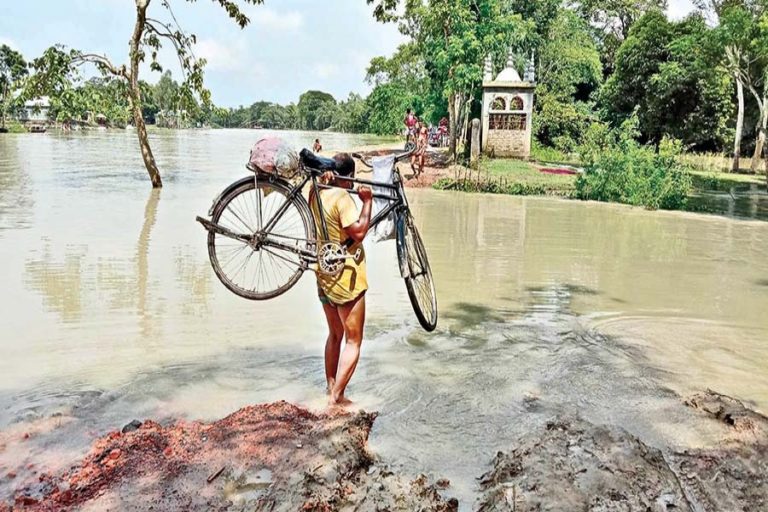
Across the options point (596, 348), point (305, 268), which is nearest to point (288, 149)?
point (305, 268)

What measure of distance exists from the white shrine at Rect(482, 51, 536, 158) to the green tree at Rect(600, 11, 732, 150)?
6895mm

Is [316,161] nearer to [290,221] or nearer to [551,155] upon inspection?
[290,221]

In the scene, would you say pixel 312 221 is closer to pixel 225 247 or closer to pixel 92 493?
pixel 92 493

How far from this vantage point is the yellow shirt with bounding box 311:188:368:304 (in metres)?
4.04

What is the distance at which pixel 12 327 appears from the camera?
6012mm

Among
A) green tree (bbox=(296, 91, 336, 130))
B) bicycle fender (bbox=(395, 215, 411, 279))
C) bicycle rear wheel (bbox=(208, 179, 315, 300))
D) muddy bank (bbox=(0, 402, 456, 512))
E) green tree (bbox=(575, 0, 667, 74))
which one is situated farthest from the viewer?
green tree (bbox=(296, 91, 336, 130))

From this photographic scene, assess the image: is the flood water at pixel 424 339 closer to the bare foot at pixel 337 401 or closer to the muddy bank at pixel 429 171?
the bare foot at pixel 337 401

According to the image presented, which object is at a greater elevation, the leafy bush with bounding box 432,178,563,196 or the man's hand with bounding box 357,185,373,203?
the man's hand with bounding box 357,185,373,203

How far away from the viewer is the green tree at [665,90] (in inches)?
1195

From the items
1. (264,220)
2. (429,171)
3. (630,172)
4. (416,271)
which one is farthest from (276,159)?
(429,171)

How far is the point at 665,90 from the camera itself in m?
31.1

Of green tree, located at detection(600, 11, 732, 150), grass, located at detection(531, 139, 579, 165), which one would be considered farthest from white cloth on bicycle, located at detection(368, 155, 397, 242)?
green tree, located at detection(600, 11, 732, 150)

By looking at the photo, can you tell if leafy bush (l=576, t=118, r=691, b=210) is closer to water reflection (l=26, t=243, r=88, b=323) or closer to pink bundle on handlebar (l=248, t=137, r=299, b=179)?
water reflection (l=26, t=243, r=88, b=323)

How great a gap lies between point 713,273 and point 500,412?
6324 millimetres
